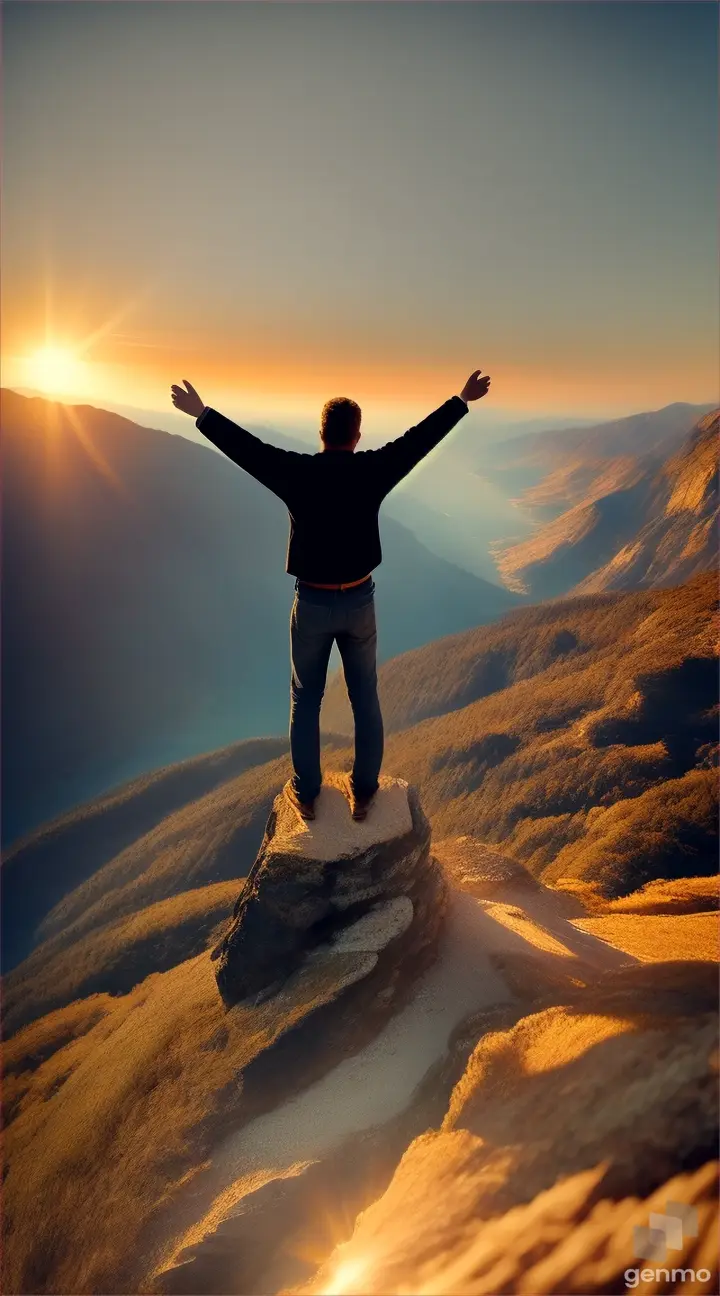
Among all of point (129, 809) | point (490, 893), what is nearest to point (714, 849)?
point (490, 893)

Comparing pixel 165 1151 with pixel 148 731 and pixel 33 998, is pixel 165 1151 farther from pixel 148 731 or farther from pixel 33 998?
pixel 148 731

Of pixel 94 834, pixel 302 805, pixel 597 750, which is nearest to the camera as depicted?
pixel 302 805

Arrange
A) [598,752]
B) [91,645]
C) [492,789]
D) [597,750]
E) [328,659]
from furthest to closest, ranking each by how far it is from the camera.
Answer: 1. [91,645]
2. [492,789]
3. [597,750]
4. [598,752]
5. [328,659]

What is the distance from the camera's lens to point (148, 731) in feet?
523

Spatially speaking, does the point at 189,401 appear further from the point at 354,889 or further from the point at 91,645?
the point at 91,645

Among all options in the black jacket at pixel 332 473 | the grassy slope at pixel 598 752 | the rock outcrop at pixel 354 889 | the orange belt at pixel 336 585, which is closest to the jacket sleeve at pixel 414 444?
the black jacket at pixel 332 473

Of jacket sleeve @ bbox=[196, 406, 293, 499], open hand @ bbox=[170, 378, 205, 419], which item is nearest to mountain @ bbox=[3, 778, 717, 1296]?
jacket sleeve @ bbox=[196, 406, 293, 499]

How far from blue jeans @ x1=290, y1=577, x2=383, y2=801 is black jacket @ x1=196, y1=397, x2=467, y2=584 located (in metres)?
0.56

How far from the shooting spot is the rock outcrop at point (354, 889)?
32.2 ft

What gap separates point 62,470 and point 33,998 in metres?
161

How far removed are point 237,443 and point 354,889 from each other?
7713 mm

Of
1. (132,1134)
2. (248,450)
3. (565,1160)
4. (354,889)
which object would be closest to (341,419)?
(248,450)

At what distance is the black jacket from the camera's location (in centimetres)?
568

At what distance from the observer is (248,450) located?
5.69m
